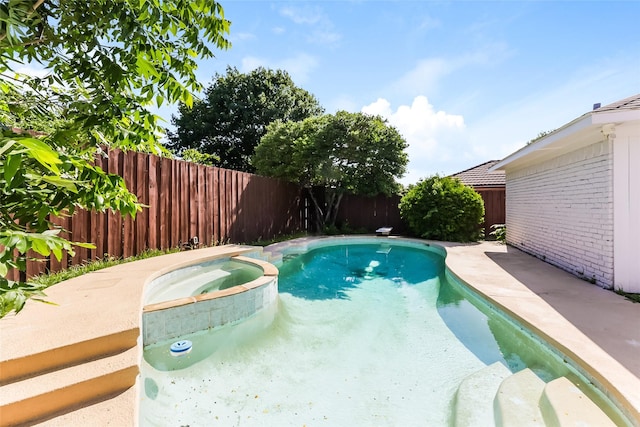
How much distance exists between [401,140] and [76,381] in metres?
11.4

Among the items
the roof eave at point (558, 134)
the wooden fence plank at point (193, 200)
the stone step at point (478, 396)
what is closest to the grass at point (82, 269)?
the wooden fence plank at point (193, 200)

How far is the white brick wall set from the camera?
173 inches

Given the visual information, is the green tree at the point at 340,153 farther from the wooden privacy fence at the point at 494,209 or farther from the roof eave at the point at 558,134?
the roof eave at the point at 558,134

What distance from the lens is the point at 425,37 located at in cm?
704

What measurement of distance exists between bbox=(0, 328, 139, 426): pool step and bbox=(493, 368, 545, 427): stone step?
2.78m

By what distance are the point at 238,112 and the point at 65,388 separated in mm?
20471

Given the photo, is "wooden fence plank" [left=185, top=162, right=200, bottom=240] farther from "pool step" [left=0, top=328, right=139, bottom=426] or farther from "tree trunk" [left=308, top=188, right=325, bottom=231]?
"tree trunk" [left=308, top=188, right=325, bottom=231]

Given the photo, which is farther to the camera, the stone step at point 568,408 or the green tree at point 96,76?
the stone step at point 568,408

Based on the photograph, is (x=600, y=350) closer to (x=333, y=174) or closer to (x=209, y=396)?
(x=209, y=396)

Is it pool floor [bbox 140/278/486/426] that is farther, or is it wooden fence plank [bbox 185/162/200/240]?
wooden fence plank [bbox 185/162/200/240]

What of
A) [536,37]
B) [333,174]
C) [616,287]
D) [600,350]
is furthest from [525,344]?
[333,174]

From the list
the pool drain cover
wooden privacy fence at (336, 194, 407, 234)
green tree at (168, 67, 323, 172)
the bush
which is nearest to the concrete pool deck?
the pool drain cover

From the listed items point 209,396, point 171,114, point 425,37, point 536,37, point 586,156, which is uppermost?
point 171,114

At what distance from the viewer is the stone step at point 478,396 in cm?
214
